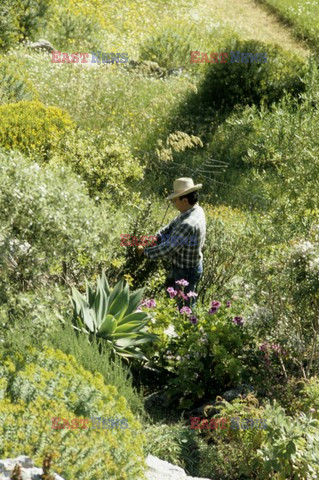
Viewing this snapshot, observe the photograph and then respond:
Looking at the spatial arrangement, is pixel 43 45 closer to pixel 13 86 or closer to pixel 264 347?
pixel 13 86

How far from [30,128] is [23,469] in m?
7.41

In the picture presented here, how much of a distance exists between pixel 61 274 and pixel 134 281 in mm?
897

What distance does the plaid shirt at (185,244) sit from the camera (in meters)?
7.48

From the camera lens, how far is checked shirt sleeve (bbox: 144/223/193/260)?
7.47 metres

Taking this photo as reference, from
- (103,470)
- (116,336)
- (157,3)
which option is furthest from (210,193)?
(157,3)

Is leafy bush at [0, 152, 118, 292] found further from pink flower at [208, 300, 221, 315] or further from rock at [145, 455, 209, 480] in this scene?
rock at [145, 455, 209, 480]

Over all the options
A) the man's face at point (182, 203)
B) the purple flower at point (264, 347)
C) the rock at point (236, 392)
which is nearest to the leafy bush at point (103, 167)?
the man's face at point (182, 203)

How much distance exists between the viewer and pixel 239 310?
749 centimetres

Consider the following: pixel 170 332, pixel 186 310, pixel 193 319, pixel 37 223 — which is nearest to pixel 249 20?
pixel 170 332

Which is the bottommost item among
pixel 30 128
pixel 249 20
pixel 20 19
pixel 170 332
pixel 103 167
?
pixel 249 20

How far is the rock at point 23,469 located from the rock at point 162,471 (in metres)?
1.06

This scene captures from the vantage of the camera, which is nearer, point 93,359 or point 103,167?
point 93,359

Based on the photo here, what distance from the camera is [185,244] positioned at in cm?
755

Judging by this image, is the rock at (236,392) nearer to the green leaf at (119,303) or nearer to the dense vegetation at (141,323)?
the dense vegetation at (141,323)
